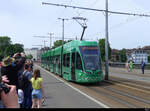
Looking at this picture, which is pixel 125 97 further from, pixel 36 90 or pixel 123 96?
pixel 36 90

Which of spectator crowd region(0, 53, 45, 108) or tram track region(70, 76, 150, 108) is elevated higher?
spectator crowd region(0, 53, 45, 108)

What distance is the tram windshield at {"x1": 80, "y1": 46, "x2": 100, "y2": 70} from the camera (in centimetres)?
1462

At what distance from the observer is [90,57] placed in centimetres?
1483

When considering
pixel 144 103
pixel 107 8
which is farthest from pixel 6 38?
pixel 144 103

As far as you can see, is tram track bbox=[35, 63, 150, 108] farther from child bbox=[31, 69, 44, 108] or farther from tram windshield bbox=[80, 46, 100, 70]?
child bbox=[31, 69, 44, 108]

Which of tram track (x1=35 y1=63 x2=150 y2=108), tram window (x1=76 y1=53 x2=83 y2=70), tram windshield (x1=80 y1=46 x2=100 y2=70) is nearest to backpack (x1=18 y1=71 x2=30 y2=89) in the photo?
tram track (x1=35 y1=63 x2=150 y2=108)

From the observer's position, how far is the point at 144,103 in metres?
8.73

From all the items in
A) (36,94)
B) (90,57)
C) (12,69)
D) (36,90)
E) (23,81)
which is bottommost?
(36,94)

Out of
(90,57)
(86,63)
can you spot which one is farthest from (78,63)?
(90,57)

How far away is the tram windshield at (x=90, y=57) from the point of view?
14625 millimetres

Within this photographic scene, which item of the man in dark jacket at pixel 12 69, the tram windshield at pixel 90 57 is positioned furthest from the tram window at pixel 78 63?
the man in dark jacket at pixel 12 69

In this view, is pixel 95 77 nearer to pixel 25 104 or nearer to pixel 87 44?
pixel 87 44

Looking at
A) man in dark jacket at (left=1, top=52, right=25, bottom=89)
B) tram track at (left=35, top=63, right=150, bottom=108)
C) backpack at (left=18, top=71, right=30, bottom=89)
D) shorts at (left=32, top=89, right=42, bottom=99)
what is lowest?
tram track at (left=35, top=63, right=150, bottom=108)

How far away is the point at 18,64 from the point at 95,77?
1023 centimetres
